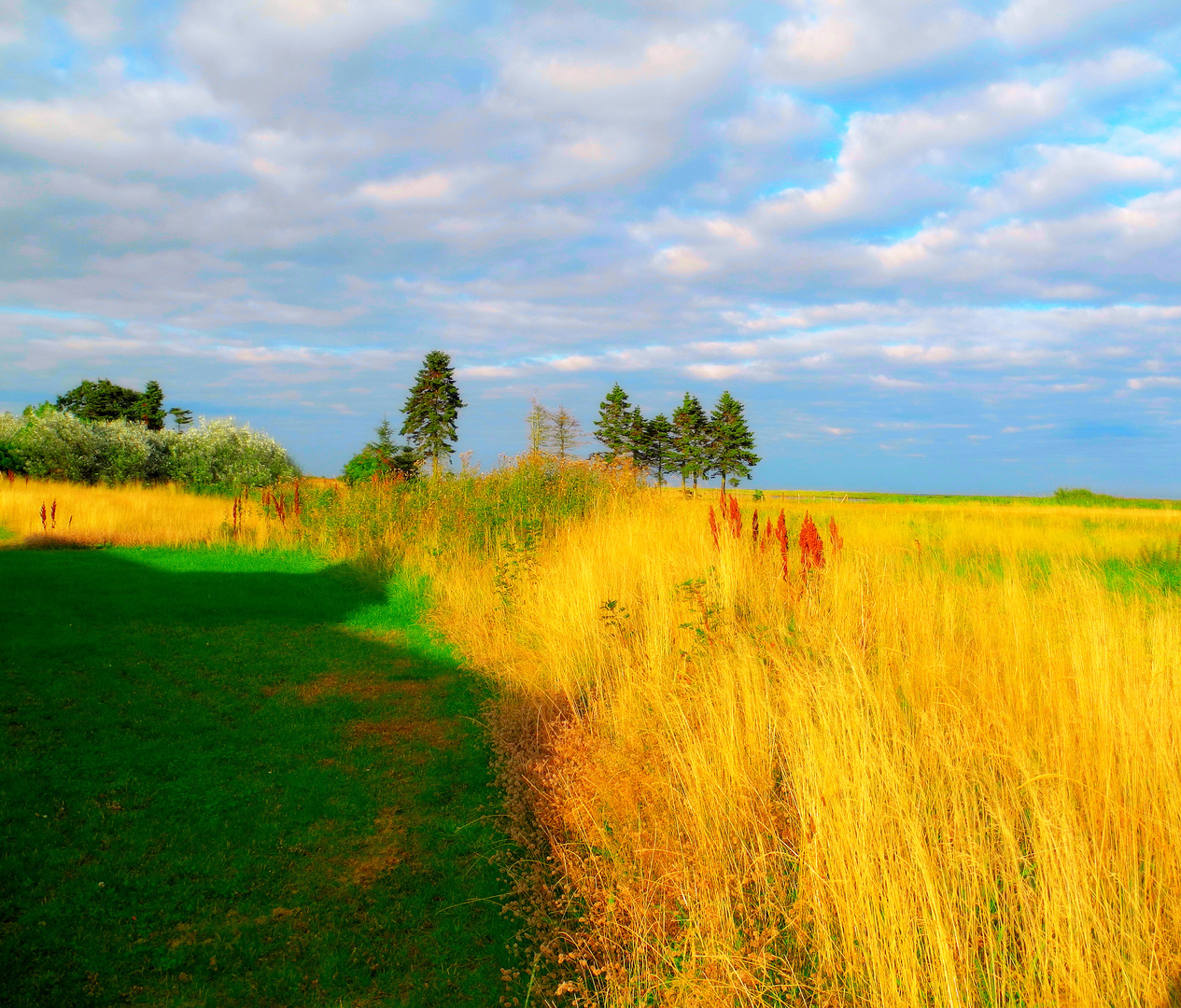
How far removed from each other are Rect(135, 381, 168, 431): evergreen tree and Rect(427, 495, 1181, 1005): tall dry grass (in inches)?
2434

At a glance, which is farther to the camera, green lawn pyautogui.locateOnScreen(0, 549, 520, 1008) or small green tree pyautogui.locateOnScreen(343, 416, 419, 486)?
small green tree pyautogui.locateOnScreen(343, 416, 419, 486)

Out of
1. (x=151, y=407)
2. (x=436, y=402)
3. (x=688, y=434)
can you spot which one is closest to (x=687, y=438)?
(x=688, y=434)

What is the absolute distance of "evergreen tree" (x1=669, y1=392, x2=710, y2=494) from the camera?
55281 mm

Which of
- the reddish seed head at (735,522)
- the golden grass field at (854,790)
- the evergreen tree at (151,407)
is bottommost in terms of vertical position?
the golden grass field at (854,790)

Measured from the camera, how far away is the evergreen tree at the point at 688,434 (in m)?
55.3

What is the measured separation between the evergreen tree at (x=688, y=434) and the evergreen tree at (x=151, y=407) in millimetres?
40726

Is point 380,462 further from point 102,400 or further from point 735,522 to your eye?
point 102,400

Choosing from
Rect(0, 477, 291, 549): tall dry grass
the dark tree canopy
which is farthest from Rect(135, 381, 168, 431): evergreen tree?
Rect(0, 477, 291, 549): tall dry grass

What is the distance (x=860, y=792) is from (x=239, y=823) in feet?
10.2

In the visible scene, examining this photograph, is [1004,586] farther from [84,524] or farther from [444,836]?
[84,524]

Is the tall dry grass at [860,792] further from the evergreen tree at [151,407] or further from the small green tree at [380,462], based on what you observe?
the evergreen tree at [151,407]

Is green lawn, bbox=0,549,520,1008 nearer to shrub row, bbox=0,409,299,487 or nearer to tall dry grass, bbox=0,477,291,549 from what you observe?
tall dry grass, bbox=0,477,291,549

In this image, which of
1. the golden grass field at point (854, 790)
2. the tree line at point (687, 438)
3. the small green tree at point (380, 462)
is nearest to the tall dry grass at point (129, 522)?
the small green tree at point (380, 462)

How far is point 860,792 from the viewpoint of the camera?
2.62 m
